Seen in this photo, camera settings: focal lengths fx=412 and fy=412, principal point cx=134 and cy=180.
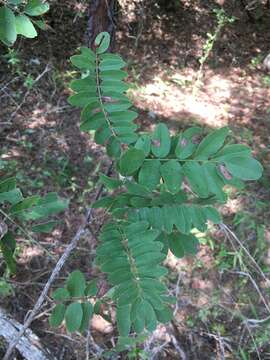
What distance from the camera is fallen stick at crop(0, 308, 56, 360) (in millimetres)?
2084

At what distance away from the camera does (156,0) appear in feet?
13.1

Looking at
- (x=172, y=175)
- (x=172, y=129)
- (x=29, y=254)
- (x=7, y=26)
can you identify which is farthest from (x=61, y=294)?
(x=172, y=129)

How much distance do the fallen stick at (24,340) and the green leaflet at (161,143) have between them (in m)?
1.47

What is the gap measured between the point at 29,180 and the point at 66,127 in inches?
21.4

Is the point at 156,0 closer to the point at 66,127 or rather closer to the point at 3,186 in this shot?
the point at 66,127

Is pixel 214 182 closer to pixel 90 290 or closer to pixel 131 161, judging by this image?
pixel 131 161

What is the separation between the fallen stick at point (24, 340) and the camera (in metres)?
2.08

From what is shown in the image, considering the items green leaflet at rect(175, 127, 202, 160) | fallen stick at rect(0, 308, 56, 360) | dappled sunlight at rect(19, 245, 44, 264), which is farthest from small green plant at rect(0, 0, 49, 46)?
dappled sunlight at rect(19, 245, 44, 264)

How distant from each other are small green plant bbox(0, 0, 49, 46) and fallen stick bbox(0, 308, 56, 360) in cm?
158

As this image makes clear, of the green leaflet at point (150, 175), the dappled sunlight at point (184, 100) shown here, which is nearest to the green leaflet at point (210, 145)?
the green leaflet at point (150, 175)

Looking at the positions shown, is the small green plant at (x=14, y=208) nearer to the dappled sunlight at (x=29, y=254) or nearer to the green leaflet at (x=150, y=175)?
the green leaflet at (x=150, y=175)

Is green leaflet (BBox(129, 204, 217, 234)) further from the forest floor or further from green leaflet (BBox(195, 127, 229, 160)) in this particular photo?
the forest floor

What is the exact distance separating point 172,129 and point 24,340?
188 centimetres

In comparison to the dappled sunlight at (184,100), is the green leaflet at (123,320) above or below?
above
